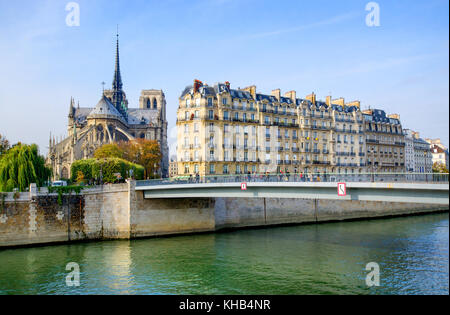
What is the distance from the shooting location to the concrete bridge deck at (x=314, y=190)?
744 inches

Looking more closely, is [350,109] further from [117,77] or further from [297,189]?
[117,77]

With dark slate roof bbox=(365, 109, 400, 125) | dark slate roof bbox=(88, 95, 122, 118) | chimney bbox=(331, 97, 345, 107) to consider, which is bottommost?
dark slate roof bbox=(365, 109, 400, 125)

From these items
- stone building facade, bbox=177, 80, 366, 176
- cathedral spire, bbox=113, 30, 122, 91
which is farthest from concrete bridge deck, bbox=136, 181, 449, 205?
cathedral spire, bbox=113, 30, 122, 91

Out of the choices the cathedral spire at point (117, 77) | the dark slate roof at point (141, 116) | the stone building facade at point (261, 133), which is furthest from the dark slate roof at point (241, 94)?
the cathedral spire at point (117, 77)

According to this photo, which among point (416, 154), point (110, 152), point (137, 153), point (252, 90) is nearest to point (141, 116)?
point (137, 153)

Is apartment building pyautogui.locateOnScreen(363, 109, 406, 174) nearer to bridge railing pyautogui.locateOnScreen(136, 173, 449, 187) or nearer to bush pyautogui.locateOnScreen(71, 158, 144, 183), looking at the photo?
bridge railing pyautogui.locateOnScreen(136, 173, 449, 187)

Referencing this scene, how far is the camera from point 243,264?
2466 cm

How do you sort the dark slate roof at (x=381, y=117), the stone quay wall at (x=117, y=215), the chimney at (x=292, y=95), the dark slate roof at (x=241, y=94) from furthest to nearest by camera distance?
the dark slate roof at (x=381, y=117)
the chimney at (x=292, y=95)
the dark slate roof at (x=241, y=94)
the stone quay wall at (x=117, y=215)

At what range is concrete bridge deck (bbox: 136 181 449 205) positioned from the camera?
62.0ft

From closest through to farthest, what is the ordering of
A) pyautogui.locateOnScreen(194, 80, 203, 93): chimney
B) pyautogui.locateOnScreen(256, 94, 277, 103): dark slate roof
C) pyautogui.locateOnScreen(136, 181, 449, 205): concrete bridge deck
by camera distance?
pyautogui.locateOnScreen(136, 181, 449, 205): concrete bridge deck → pyautogui.locateOnScreen(194, 80, 203, 93): chimney → pyautogui.locateOnScreen(256, 94, 277, 103): dark slate roof

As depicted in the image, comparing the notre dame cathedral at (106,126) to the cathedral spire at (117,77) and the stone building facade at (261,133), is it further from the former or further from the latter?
the stone building facade at (261,133)

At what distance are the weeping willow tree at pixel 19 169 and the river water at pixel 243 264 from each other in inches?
243

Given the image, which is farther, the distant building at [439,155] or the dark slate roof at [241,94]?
the distant building at [439,155]

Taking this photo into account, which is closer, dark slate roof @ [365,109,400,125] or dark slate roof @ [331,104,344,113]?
dark slate roof @ [331,104,344,113]
